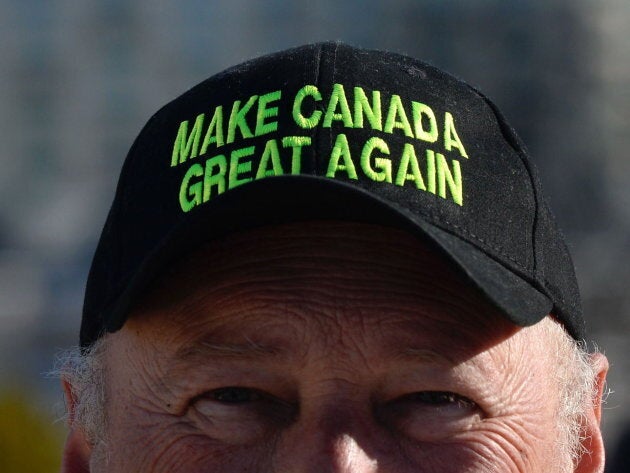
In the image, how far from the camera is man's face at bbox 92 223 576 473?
2031mm

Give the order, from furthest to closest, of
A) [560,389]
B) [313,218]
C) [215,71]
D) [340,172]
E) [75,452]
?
[215,71]
[75,452]
[560,389]
[313,218]
[340,172]

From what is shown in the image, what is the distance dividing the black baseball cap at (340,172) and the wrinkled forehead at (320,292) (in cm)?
6

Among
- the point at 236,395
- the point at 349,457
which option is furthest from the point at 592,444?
the point at 236,395

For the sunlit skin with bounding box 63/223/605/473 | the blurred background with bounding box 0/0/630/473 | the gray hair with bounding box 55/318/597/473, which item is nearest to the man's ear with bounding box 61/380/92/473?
the gray hair with bounding box 55/318/597/473

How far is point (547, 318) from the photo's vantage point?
220 centimetres

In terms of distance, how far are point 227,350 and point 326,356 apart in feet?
0.59

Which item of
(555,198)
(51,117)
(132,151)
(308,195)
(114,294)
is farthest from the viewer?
(51,117)

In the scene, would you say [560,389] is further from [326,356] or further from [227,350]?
[227,350]

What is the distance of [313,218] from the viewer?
2047 mm

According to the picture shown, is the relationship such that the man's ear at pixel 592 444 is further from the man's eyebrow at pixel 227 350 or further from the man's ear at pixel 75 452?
the man's ear at pixel 75 452

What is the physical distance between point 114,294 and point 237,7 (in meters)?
19.4

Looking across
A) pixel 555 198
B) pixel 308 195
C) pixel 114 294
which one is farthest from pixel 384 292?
pixel 555 198

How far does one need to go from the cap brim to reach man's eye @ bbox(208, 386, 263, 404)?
9.1 inches

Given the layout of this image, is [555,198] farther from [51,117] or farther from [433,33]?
[51,117]
